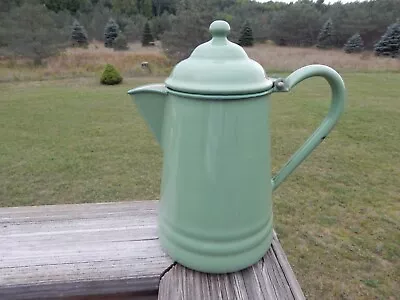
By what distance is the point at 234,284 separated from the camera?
0.58 metres

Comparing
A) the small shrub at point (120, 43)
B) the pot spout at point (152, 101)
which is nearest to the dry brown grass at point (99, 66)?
the small shrub at point (120, 43)

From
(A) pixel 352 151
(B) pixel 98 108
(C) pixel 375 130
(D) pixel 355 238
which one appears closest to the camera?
(D) pixel 355 238

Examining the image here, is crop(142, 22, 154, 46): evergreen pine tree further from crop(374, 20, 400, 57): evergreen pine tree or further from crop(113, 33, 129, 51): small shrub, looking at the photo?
crop(374, 20, 400, 57): evergreen pine tree

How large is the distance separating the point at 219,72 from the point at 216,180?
164 mm

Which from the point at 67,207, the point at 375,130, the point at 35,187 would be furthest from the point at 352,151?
A: the point at 67,207

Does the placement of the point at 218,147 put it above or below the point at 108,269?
above

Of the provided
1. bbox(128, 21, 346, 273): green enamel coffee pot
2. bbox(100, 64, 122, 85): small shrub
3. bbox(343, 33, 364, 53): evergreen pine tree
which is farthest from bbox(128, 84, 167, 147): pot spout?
bbox(343, 33, 364, 53): evergreen pine tree

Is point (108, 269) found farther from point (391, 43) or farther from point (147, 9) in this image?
point (147, 9)

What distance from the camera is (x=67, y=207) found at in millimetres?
815

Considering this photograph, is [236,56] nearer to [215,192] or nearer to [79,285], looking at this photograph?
[215,192]

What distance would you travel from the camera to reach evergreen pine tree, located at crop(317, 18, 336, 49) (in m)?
17.1

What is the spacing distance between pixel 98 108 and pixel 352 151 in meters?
3.40

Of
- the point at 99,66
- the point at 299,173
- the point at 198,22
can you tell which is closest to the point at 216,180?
the point at 299,173

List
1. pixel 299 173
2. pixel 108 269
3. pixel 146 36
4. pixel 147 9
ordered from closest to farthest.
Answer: pixel 108 269, pixel 299 173, pixel 146 36, pixel 147 9
